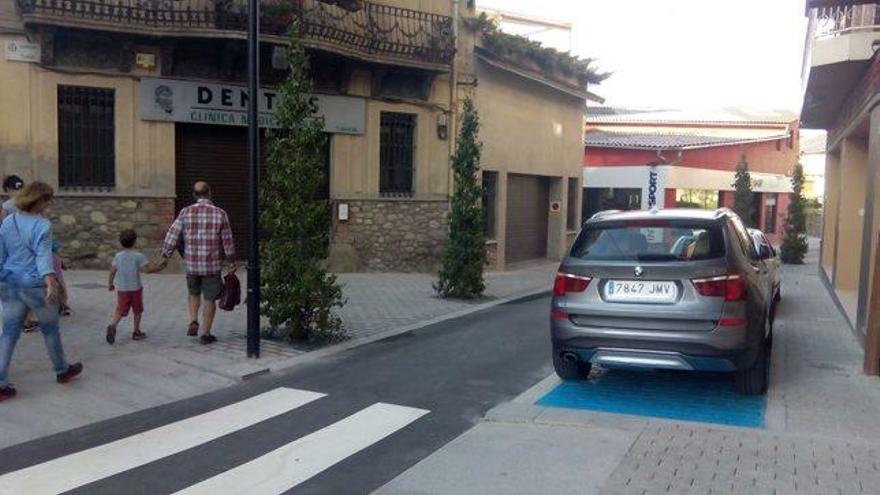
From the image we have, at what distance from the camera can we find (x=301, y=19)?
14180 millimetres

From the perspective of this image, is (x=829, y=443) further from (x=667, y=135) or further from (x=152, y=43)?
(x=667, y=135)

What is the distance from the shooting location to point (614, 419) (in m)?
6.03

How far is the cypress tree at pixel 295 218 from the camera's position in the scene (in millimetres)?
8734

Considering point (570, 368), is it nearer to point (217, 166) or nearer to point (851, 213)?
point (851, 213)

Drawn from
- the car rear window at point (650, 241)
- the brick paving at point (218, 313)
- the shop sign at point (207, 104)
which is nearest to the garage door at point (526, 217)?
the brick paving at point (218, 313)

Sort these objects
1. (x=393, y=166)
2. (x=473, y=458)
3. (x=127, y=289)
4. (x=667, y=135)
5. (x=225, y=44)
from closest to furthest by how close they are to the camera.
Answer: (x=473, y=458) < (x=127, y=289) < (x=225, y=44) < (x=393, y=166) < (x=667, y=135)

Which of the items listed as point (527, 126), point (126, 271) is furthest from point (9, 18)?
point (527, 126)

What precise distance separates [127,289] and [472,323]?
4.71 meters

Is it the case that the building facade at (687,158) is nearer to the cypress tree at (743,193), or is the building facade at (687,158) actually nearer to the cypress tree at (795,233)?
the cypress tree at (743,193)

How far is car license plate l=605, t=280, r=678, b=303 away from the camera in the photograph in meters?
6.29

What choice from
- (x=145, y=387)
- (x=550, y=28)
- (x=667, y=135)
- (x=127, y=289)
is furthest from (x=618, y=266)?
(x=667, y=135)

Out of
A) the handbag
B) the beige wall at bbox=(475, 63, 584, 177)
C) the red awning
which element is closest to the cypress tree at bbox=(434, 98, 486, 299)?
the beige wall at bbox=(475, 63, 584, 177)

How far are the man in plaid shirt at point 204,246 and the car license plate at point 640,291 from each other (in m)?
4.13

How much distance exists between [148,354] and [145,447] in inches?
104
